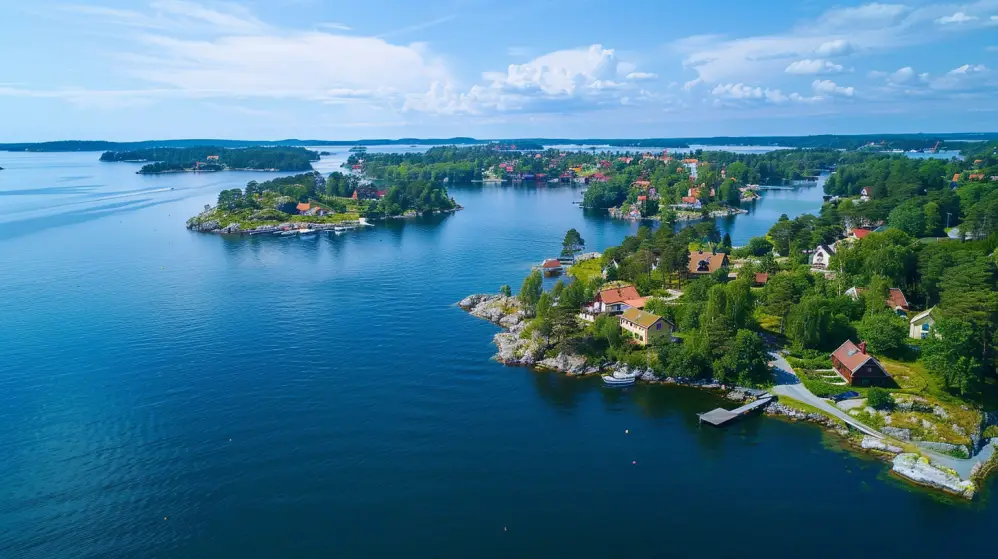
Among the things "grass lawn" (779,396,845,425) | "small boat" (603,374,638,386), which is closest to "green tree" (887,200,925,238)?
"grass lawn" (779,396,845,425)

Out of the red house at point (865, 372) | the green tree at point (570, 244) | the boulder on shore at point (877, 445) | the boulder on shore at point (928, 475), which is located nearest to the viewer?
the boulder on shore at point (928, 475)

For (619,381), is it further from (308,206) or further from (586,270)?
(308,206)

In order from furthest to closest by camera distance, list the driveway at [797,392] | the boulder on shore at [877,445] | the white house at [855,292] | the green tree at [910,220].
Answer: the green tree at [910,220]
the white house at [855,292]
the driveway at [797,392]
the boulder on shore at [877,445]

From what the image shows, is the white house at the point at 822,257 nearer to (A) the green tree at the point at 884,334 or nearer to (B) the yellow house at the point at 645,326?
(A) the green tree at the point at 884,334

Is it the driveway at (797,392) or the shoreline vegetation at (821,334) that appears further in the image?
the driveway at (797,392)

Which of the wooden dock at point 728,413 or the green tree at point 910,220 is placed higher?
the green tree at point 910,220

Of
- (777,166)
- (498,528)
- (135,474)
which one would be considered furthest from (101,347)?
(777,166)

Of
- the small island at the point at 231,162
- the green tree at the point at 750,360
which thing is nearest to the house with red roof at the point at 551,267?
the green tree at the point at 750,360

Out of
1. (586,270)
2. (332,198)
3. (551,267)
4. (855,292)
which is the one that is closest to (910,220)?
(855,292)
